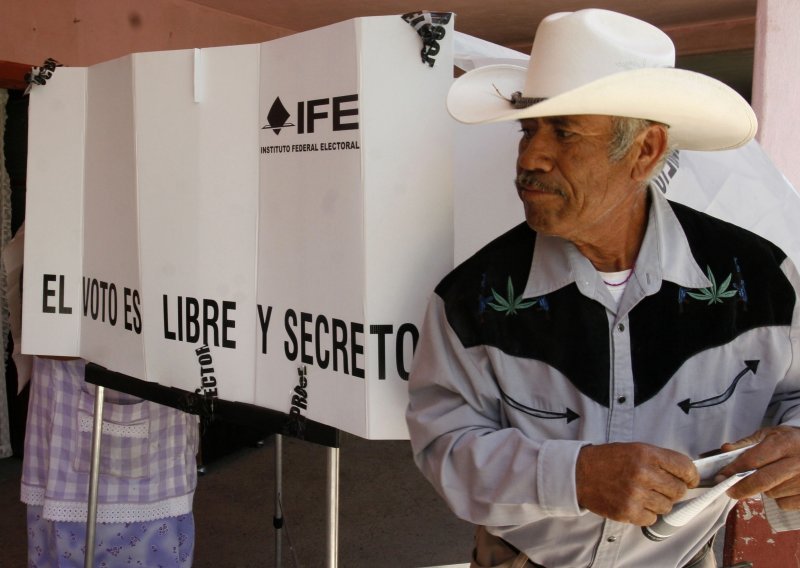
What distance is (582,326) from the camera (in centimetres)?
141

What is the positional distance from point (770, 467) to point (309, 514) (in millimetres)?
3261

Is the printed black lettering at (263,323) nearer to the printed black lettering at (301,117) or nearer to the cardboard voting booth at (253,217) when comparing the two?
the cardboard voting booth at (253,217)

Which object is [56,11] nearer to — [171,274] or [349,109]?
[171,274]

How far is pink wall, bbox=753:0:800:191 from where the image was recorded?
112 inches

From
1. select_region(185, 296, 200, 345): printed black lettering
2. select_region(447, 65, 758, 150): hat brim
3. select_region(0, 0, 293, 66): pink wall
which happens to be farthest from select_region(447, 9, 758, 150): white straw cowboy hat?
select_region(0, 0, 293, 66): pink wall

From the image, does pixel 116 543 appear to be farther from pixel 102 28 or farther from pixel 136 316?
pixel 102 28

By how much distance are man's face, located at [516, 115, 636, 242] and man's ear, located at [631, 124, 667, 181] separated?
2cm

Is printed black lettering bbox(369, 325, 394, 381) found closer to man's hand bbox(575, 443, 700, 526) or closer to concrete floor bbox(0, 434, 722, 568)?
man's hand bbox(575, 443, 700, 526)

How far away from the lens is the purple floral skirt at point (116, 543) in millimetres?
2625

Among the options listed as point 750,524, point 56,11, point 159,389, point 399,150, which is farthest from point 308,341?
point 56,11

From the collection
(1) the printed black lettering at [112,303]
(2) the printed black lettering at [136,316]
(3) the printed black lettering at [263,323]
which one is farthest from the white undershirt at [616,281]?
(1) the printed black lettering at [112,303]

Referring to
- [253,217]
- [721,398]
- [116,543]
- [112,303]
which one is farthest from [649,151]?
[116,543]

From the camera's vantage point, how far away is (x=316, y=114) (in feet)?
5.57

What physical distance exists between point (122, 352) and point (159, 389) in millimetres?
214
